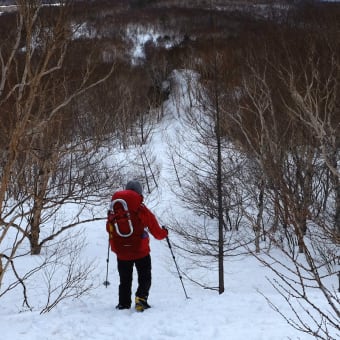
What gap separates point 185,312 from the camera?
543 cm

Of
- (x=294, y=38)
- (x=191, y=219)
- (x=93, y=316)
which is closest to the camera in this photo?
(x=93, y=316)

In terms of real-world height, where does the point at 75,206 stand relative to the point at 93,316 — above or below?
above

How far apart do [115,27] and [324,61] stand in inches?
1265

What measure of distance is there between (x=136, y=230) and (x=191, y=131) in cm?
1738

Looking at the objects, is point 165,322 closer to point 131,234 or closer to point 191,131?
point 131,234

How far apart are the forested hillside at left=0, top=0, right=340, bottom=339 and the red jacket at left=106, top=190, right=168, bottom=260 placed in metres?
0.81

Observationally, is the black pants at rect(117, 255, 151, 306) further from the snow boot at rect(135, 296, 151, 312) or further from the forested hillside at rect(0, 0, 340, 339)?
the forested hillside at rect(0, 0, 340, 339)

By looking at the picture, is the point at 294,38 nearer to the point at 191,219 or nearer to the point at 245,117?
the point at 245,117

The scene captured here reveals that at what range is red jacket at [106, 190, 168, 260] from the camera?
538 cm

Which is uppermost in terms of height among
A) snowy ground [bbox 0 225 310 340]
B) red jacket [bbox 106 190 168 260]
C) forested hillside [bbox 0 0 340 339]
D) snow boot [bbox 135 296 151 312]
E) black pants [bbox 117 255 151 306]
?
forested hillside [bbox 0 0 340 339]

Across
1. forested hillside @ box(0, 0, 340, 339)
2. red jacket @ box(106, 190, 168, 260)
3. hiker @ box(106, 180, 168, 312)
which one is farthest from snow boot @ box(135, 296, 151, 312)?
forested hillside @ box(0, 0, 340, 339)

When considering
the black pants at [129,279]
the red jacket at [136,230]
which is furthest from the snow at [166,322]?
the red jacket at [136,230]

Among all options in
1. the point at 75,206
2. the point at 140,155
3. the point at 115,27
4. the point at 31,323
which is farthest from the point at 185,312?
the point at 115,27

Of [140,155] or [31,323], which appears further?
[140,155]
